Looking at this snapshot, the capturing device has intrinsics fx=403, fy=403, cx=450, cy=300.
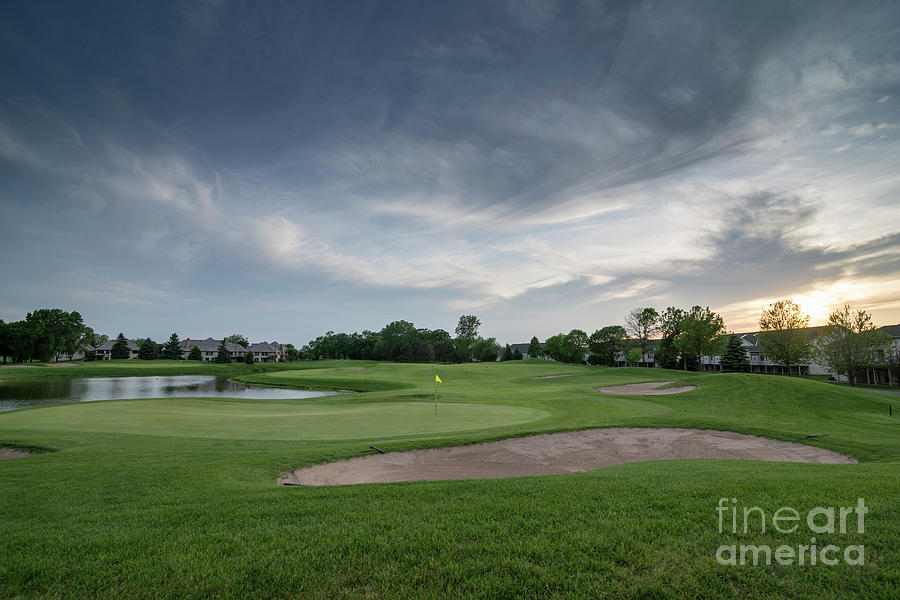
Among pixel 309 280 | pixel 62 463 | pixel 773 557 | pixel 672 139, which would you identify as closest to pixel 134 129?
pixel 62 463

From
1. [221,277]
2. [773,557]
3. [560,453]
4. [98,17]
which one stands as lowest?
[560,453]

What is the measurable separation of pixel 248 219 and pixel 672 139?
26597 mm

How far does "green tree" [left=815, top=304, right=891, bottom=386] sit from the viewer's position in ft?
153

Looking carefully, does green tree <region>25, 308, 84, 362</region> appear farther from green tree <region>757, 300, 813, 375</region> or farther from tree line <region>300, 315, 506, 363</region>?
green tree <region>757, 300, 813, 375</region>

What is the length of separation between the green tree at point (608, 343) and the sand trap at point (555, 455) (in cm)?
7931

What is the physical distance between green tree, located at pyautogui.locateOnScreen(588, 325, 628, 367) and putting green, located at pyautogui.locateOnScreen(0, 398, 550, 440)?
7463 centimetres

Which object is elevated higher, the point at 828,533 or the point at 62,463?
the point at 828,533

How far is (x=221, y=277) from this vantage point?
49406 mm

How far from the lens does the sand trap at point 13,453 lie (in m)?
10.8

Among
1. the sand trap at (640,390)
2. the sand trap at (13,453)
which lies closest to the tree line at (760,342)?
the sand trap at (640,390)

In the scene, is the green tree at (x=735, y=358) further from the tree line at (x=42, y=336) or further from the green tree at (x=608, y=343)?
the tree line at (x=42, y=336)

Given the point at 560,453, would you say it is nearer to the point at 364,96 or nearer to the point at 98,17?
the point at 364,96

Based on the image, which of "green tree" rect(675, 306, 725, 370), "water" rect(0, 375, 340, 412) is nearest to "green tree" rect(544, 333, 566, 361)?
"green tree" rect(675, 306, 725, 370)

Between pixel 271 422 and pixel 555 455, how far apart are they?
11.4 meters
